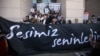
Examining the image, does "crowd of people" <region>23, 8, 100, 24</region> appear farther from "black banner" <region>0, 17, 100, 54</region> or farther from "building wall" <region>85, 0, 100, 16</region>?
"building wall" <region>85, 0, 100, 16</region>

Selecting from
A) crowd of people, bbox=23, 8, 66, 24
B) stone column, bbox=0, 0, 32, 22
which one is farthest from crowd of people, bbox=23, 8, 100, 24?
stone column, bbox=0, 0, 32, 22

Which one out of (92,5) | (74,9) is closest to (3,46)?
(74,9)

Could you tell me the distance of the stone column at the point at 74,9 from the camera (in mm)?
13922

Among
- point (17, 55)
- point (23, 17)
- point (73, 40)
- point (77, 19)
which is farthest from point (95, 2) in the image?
point (17, 55)

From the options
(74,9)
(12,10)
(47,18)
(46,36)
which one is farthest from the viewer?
(74,9)

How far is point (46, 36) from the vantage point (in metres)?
10.4

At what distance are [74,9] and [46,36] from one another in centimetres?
409

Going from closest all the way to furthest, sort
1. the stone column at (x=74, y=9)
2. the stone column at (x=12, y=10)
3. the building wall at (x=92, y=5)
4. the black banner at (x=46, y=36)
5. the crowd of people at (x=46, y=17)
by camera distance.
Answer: the black banner at (x=46, y=36), the stone column at (x=12, y=10), the crowd of people at (x=46, y=17), the stone column at (x=74, y=9), the building wall at (x=92, y=5)

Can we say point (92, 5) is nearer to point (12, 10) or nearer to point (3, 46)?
point (12, 10)

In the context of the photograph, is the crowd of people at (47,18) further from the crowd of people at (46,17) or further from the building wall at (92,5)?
the building wall at (92,5)

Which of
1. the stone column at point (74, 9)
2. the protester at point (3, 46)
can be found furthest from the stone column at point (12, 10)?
the protester at point (3, 46)

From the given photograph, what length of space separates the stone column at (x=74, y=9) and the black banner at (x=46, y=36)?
2515 millimetres

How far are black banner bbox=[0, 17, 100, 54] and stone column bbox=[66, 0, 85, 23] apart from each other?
8.25 feet

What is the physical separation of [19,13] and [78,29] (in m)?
3.06
